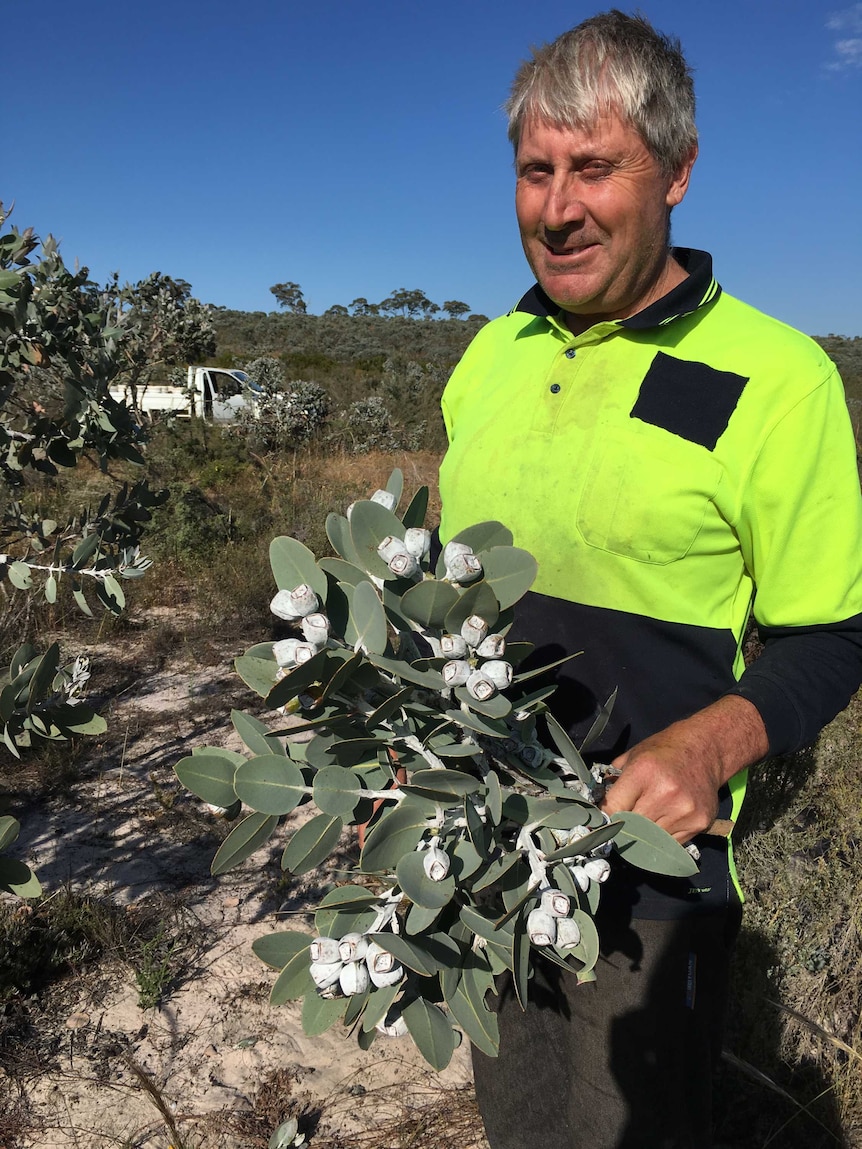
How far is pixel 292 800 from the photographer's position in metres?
0.87

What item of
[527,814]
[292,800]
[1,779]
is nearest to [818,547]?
[527,814]

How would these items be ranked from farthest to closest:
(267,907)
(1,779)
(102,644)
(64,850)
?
(102,644), (1,779), (64,850), (267,907)

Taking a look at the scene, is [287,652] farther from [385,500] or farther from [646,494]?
[646,494]

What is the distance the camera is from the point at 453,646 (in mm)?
806

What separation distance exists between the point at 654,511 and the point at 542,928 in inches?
27.5

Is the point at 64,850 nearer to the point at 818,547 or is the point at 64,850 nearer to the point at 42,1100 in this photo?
the point at 42,1100

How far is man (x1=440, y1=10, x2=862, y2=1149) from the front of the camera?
123 centimetres

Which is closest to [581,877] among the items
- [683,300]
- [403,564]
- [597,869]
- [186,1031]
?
[597,869]

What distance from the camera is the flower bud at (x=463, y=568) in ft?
2.76

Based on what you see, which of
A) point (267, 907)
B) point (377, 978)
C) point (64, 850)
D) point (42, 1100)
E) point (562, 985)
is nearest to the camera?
point (377, 978)

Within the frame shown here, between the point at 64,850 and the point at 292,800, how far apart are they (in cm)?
251

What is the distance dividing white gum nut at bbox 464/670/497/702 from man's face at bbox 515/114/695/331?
85 cm

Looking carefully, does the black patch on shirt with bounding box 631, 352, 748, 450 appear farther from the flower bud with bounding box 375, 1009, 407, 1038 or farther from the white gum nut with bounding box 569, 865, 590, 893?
the flower bud with bounding box 375, 1009, 407, 1038

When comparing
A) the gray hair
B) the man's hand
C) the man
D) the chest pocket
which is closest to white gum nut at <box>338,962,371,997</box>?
the man's hand
